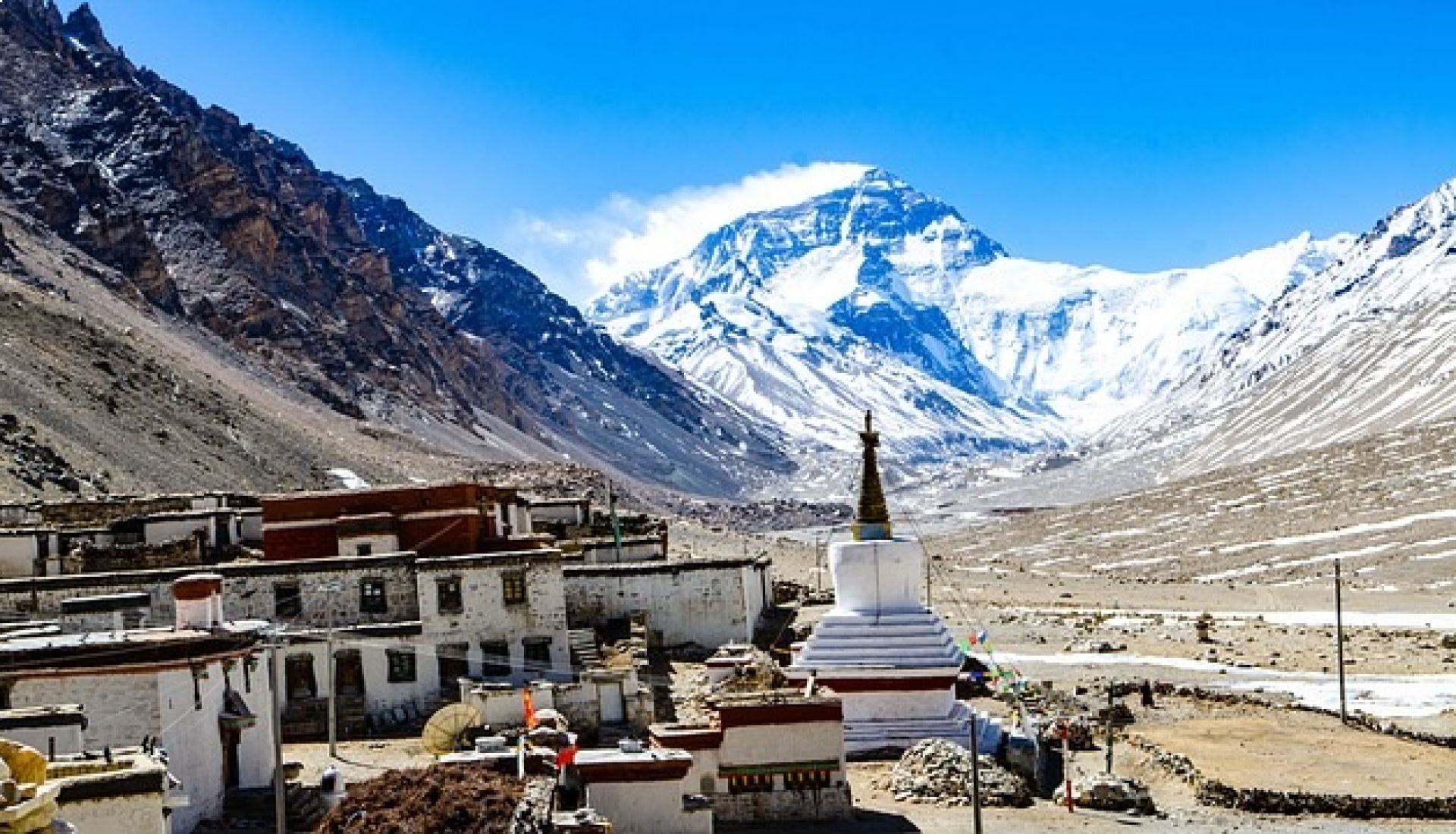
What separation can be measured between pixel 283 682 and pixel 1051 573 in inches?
3359

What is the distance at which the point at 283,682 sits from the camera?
32.3 m

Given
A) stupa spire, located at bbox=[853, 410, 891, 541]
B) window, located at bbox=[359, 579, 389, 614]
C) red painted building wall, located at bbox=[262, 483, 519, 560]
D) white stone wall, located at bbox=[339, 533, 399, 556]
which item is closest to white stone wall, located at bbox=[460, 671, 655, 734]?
window, located at bbox=[359, 579, 389, 614]

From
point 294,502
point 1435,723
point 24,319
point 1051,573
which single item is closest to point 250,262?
point 24,319

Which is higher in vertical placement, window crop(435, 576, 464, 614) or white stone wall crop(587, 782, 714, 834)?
window crop(435, 576, 464, 614)

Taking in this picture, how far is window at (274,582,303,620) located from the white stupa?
1228 centimetres

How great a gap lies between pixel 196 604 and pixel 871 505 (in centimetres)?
1604

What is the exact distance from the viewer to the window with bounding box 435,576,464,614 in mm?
34938

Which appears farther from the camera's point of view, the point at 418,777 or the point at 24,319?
the point at 24,319

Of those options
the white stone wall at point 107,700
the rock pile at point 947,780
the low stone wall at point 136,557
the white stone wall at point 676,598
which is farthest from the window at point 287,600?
the rock pile at point 947,780

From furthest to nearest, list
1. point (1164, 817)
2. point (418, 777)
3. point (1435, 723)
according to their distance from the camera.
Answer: point (1435, 723) → point (1164, 817) → point (418, 777)

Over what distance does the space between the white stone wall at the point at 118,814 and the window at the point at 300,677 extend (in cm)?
1682

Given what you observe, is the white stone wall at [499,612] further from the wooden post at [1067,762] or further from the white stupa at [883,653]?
the wooden post at [1067,762]

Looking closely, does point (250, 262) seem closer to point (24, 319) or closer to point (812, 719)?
point (24, 319)

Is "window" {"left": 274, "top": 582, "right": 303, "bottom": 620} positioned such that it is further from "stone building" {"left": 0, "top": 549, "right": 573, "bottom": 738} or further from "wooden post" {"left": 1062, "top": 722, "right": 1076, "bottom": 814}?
"wooden post" {"left": 1062, "top": 722, "right": 1076, "bottom": 814}
